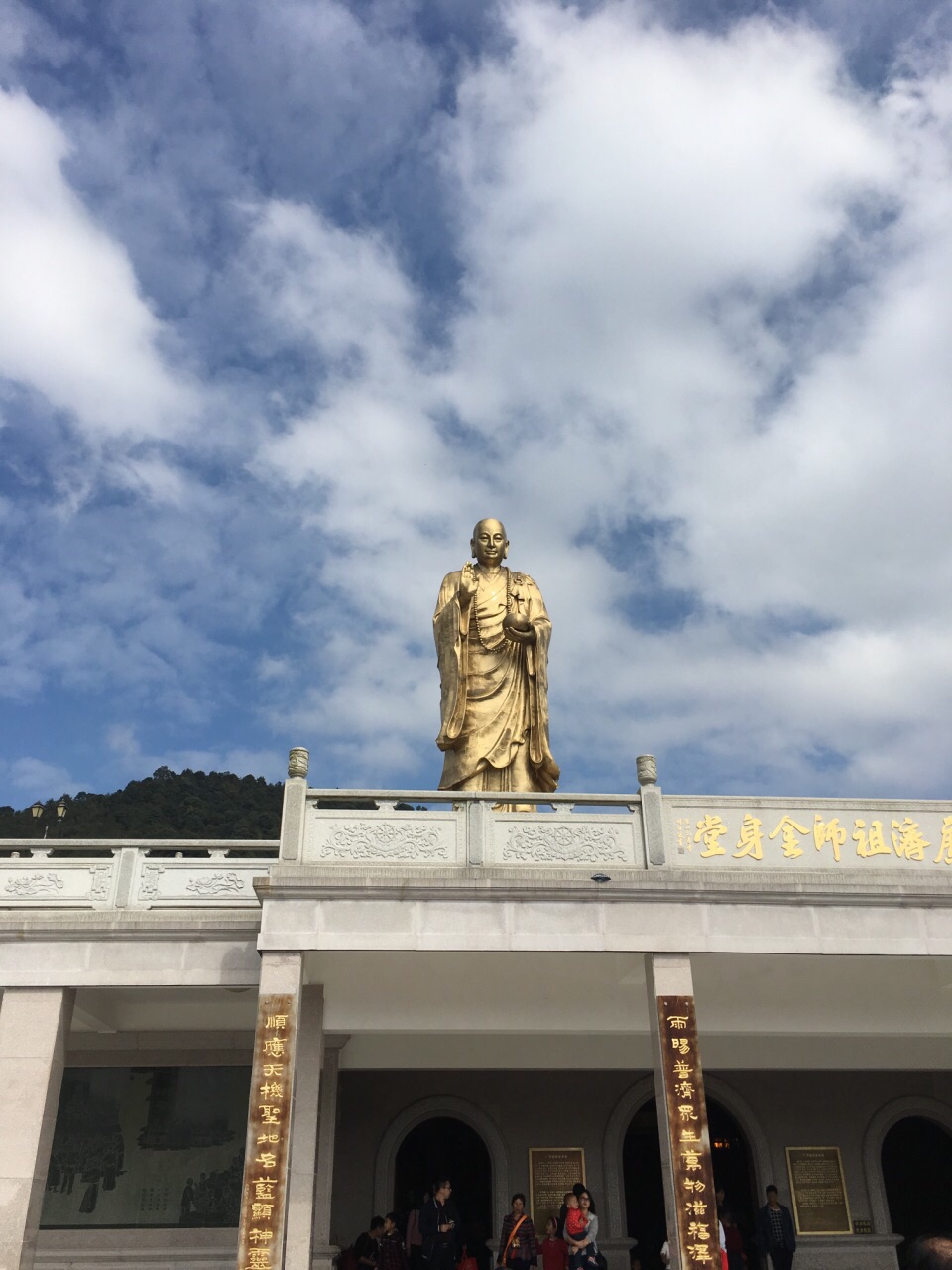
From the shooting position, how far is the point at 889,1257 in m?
12.0

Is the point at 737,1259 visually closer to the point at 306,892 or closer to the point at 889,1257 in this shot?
the point at 889,1257

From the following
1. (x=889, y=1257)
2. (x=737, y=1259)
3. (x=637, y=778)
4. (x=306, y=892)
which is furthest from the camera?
(x=889, y=1257)

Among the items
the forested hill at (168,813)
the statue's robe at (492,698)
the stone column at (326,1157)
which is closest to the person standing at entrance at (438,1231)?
the stone column at (326,1157)

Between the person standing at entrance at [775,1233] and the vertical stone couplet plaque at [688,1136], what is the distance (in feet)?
12.5

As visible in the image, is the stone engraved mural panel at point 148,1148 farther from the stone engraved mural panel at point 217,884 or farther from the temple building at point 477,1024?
the stone engraved mural panel at point 217,884

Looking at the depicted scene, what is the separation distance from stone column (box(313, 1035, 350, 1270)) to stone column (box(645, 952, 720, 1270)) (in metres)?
4.39

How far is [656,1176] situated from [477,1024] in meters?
4.33

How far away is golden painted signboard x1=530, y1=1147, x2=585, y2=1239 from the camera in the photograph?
12078 mm

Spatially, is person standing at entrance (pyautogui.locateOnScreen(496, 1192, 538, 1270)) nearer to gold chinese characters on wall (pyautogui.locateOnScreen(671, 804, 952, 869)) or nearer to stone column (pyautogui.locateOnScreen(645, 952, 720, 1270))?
stone column (pyautogui.locateOnScreen(645, 952, 720, 1270))

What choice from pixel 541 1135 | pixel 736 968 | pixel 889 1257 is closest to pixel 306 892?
pixel 736 968

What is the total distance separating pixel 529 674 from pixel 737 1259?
6.39 metres

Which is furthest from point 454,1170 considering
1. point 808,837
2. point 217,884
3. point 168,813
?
point 168,813

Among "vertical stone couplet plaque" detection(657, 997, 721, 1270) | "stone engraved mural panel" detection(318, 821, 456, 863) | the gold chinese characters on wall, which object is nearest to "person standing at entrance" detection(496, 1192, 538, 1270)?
"vertical stone couplet plaque" detection(657, 997, 721, 1270)

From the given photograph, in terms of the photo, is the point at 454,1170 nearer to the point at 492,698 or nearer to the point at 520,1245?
the point at 520,1245
